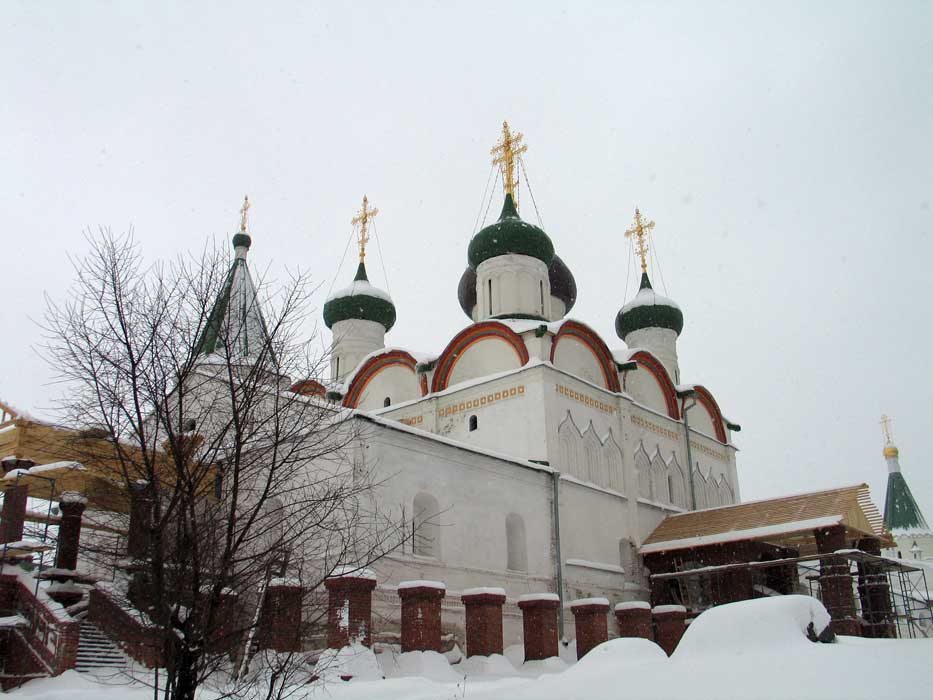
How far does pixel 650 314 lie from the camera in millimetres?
23547

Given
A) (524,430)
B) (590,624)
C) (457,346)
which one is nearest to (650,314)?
(457,346)

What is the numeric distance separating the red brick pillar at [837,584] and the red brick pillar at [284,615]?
9.89 metres

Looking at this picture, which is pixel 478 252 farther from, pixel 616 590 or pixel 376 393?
pixel 616 590

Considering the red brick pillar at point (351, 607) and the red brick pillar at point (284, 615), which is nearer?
the red brick pillar at point (284, 615)

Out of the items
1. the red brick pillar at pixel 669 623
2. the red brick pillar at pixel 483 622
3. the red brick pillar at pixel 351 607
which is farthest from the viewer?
the red brick pillar at pixel 669 623

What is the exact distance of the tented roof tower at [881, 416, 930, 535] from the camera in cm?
3284

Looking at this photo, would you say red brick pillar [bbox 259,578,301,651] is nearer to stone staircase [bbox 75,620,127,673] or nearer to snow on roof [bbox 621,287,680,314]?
stone staircase [bbox 75,620,127,673]

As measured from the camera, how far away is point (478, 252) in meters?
20.2

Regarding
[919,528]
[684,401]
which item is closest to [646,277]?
[684,401]

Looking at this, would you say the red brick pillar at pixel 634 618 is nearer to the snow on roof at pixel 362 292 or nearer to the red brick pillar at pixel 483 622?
the red brick pillar at pixel 483 622

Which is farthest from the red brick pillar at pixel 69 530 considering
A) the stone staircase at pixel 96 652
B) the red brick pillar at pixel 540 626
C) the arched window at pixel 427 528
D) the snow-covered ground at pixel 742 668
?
the red brick pillar at pixel 540 626

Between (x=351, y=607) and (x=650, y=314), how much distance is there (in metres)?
15.7

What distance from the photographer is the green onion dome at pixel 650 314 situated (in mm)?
23531

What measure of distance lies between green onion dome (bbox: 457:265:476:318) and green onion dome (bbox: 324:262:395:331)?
Result: 1.79 m
